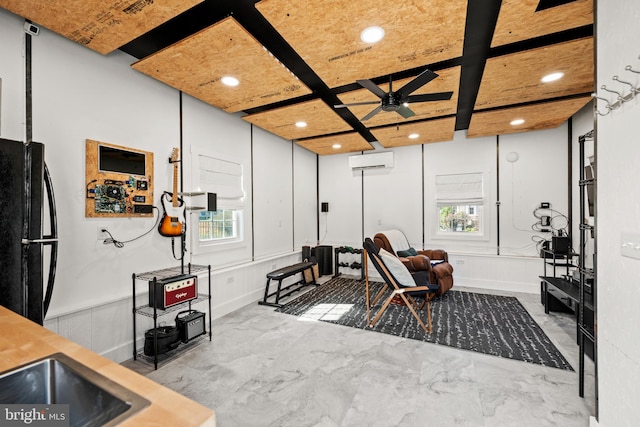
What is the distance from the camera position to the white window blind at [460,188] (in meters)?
5.29

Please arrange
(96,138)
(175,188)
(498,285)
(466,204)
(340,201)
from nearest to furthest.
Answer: (96,138), (175,188), (498,285), (466,204), (340,201)

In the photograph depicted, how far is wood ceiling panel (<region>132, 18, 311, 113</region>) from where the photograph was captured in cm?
226

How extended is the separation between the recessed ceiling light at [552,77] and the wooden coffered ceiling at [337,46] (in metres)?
0.06

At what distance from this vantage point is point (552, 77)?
288cm

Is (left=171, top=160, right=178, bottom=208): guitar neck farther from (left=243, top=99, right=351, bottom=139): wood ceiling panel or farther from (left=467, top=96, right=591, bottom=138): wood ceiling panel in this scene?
(left=467, top=96, right=591, bottom=138): wood ceiling panel

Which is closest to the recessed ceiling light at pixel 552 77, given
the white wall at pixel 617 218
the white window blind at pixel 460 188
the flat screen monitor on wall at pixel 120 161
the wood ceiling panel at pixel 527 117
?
the wood ceiling panel at pixel 527 117

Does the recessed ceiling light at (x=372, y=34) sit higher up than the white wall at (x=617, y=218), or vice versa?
the recessed ceiling light at (x=372, y=34)

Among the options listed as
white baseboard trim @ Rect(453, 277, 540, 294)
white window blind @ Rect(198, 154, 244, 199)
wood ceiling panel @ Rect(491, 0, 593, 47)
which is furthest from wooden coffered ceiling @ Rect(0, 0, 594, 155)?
white baseboard trim @ Rect(453, 277, 540, 294)

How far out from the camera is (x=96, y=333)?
2496mm

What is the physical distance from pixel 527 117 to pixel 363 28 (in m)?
3.39

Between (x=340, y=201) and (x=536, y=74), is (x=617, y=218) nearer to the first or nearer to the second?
(x=536, y=74)

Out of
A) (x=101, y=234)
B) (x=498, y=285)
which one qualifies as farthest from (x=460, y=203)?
(x=101, y=234)

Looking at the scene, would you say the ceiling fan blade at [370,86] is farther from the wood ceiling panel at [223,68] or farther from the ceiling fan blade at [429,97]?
the wood ceiling panel at [223,68]

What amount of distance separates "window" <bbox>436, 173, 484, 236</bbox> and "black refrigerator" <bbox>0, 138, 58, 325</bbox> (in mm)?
5647
